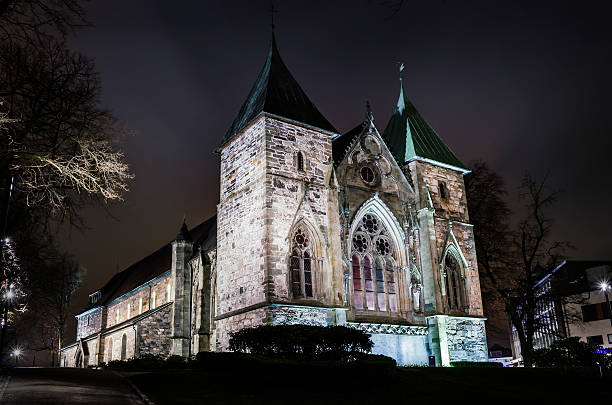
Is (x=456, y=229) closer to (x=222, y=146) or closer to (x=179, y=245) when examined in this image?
(x=222, y=146)

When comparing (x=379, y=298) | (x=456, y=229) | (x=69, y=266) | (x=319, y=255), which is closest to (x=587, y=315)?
(x=456, y=229)

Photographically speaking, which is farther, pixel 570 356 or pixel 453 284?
pixel 453 284

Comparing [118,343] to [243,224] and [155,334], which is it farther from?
[243,224]

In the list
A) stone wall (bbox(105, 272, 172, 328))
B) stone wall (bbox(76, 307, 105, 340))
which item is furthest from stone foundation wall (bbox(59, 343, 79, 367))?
stone wall (bbox(105, 272, 172, 328))

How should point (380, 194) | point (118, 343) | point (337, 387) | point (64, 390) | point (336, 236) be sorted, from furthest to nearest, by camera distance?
point (118, 343), point (380, 194), point (336, 236), point (337, 387), point (64, 390)

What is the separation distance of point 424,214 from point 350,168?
15.2 feet

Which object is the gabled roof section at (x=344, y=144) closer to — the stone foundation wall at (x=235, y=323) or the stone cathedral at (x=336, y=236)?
the stone cathedral at (x=336, y=236)

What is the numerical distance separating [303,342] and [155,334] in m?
18.3

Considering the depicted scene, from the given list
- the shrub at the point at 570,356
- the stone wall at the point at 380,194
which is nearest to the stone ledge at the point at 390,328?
the stone wall at the point at 380,194

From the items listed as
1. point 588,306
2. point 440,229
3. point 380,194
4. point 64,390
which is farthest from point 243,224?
point 588,306

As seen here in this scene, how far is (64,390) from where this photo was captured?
13805 mm

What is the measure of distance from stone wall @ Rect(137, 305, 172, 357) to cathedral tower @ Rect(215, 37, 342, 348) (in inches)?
397

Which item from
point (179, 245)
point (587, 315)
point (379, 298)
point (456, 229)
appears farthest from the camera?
point (587, 315)

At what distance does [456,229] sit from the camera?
29.1m
